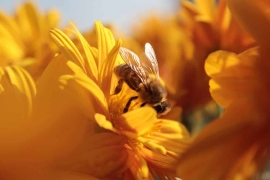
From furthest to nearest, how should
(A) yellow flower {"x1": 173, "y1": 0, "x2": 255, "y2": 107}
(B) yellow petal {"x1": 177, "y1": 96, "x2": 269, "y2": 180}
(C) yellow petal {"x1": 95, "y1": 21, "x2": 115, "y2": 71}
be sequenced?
(A) yellow flower {"x1": 173, "y1": 0, "x2": 255, "y2": 107} → (C) yellow petal {"x1": 95, "y1": 21, "x2": 115, "y2": 71} → (B) yellow petal {"x1": 177, "y1": 96, "x2": 269, "y2": 180}

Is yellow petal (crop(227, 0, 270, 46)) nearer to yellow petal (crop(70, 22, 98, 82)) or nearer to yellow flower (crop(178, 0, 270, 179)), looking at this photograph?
yellow flower (crop(178, 0, 270, 179))

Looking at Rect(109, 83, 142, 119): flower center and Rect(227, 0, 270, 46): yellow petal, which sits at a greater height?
Rect(227, 0, 270, 46): yellow petal

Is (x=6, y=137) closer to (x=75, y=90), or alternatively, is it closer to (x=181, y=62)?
(x=75, y=90)

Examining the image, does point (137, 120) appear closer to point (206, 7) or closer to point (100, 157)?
point (100, 157)

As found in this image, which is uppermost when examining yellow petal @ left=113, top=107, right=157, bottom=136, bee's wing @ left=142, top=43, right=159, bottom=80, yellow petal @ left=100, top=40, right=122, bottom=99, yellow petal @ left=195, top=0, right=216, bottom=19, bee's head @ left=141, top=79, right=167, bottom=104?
yellow petal @ left=100, top=40, right=122, bottom=99

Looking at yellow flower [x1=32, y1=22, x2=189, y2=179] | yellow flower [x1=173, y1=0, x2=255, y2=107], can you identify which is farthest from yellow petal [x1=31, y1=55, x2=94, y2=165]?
yellow flower [x1=173, y1=0, x2=255, y2=107]

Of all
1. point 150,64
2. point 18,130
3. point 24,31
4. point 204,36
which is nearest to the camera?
point 18,130

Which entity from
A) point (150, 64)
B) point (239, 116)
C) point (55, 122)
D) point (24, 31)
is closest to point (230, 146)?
point (239, 116)
